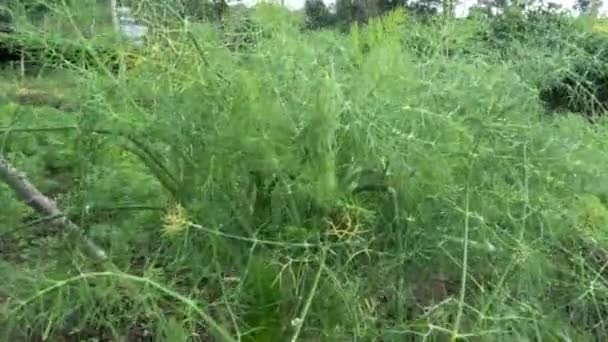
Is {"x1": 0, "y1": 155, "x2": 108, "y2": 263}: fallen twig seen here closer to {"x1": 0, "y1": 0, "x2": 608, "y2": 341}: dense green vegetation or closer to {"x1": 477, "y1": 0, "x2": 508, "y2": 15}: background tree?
{"x1": 0, "y1": 0, "x2": 608, "y2": 341}: dense green vegetation

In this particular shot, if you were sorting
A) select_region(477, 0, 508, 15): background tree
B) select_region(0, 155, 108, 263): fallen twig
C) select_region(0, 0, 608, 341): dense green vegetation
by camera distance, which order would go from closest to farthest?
select_region(0, 0, 608, 341): dense green vegetation < select_region(0, 155, 108, 263): fallen twig < select_region(477, 0, 508, 15): background tree

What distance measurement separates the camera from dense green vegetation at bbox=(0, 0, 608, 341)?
1769 millimetres

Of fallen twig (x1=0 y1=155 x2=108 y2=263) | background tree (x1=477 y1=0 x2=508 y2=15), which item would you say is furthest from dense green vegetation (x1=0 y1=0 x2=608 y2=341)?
background tree (x1=477 y1=0 x2=508 y2=15)

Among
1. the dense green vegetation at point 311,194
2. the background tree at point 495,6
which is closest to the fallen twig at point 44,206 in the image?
the dense green vegetation at point 311,194

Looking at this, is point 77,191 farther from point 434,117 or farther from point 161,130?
point 434,117

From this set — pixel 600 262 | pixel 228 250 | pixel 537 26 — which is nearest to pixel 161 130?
pixel 228 250

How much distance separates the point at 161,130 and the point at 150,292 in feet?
1.16

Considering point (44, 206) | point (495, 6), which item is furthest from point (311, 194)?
point (495, 6)

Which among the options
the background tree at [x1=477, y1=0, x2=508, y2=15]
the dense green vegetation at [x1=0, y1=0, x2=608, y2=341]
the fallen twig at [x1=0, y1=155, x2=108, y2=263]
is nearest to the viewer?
the dense green vegetation at [x1=0, y1=0, x2=608, y2=341]

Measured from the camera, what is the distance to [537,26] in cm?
298

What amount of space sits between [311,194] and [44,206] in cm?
83

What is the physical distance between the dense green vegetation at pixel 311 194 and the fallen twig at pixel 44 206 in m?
0.03

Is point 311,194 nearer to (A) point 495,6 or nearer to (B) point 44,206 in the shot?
(B) point 44,206

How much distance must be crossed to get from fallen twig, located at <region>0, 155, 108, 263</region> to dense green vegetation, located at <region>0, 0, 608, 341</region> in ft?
0.09
